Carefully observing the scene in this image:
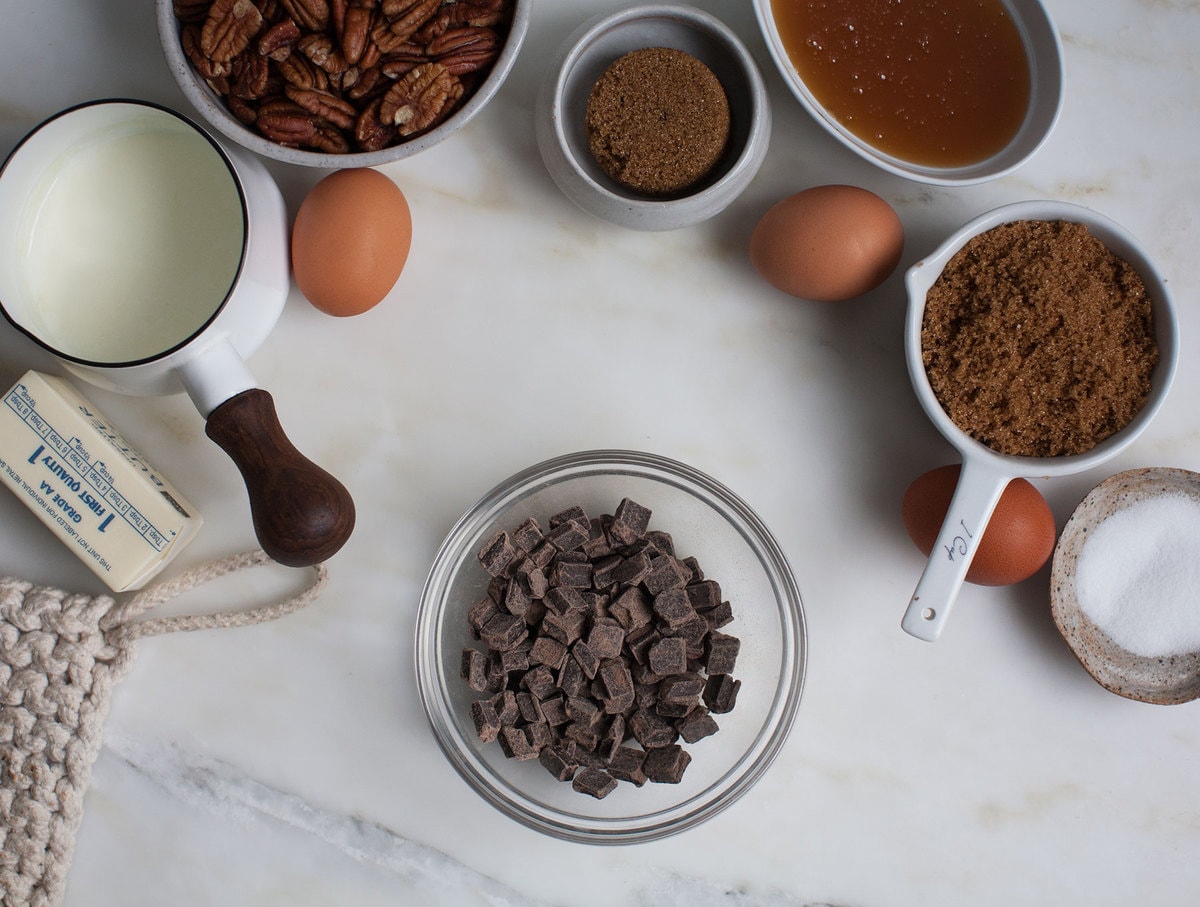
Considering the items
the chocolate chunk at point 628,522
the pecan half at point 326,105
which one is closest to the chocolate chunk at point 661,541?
the chocolate chunk at point 628,522

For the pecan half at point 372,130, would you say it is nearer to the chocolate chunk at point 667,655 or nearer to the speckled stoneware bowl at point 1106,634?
the chocolate chunk at point 667,655

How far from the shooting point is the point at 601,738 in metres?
0.97

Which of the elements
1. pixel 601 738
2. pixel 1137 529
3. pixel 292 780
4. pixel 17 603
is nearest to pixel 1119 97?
pixel 1137 529

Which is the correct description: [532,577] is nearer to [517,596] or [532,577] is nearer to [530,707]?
[517,596]

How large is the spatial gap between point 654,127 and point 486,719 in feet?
2.17

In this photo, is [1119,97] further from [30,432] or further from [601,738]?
[30,432]

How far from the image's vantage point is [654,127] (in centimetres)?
93

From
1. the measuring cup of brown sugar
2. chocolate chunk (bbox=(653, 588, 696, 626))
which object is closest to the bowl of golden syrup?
the measuring cup of brown sugar

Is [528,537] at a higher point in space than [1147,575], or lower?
higher

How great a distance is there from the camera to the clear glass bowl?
979mm

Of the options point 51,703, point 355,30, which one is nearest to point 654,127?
point 355,30

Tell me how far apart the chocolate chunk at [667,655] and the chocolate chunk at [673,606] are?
20 millimetres

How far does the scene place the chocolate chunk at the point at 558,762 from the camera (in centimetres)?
94

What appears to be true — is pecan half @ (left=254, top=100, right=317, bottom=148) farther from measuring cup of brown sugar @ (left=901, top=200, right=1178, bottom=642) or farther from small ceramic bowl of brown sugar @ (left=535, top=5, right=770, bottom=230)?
measuring cup of brown sugar @ (left=901, top=200, right=1178, bottom=642)
